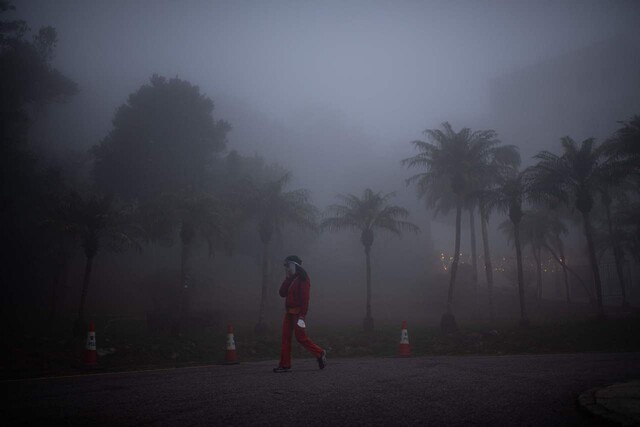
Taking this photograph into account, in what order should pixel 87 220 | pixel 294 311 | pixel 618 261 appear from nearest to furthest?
pixel 294 311 < pixel 87 220 < pixel 618 261

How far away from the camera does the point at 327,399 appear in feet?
14.6

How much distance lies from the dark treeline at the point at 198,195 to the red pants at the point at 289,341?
49.3 ft

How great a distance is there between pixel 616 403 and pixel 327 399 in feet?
9.77

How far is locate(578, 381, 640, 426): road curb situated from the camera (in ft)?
10.5

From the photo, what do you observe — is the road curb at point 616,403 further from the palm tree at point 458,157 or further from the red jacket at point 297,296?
the palm tree at point 458,157

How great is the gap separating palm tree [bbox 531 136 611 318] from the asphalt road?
16.9 m

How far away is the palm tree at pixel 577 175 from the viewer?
20.8 metres

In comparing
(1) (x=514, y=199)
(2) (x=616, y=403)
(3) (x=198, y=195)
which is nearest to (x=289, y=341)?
(2) (x=616, y=403)

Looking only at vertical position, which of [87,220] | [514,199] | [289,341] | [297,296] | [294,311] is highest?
[514,199]

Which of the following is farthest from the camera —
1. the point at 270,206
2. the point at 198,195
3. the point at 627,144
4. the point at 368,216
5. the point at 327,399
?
the point at 270,206

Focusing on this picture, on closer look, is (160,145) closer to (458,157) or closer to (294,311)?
(458,157)

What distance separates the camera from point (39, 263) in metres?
33.5

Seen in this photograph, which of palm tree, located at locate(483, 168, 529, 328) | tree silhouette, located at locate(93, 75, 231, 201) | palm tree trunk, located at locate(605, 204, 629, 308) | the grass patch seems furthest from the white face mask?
palm tree trunk, located at locate(605, 204, 629, 308)

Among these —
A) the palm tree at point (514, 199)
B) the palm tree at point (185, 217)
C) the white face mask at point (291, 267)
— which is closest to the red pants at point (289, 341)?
the white face mask at point (291, 267)
